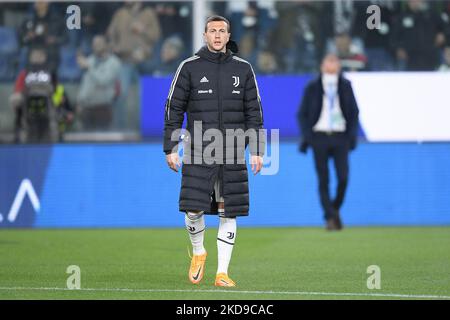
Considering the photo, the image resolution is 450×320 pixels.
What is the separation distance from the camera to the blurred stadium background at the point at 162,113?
1762cm

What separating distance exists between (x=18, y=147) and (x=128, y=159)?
149 cm

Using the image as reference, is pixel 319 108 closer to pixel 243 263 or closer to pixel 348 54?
pixel 348 54

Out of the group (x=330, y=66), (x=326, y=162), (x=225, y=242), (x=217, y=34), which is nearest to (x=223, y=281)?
(x=225, y=242)

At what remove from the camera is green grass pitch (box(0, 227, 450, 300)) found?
10.1m

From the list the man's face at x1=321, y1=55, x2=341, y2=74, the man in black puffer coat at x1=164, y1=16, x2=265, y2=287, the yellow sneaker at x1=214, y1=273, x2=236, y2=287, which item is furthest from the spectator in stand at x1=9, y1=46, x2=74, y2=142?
the yellow sneaker at x1=214, y1=273, x2=236, y2=287

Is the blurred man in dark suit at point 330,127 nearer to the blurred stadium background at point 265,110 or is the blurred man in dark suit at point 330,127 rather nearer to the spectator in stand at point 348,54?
the blurred stadium background at point 265,110

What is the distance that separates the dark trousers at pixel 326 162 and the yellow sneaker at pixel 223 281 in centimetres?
641

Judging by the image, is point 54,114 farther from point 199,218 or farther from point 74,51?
point 199,218

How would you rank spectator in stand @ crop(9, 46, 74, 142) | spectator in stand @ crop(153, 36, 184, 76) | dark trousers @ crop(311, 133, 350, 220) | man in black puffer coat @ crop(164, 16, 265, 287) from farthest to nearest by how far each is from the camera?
spectator in stand @ crop(153, 36, 184, 76) < spectator in stand @ crop(9, 46, 74, 142) < dark trousers @ crop(311, 133, 350, 220) < man in black puffer coat @ crop(164, 16, 265, 287)

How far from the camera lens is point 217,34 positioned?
1056cm

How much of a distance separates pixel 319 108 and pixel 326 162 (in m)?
0.71

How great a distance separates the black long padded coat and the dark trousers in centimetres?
626

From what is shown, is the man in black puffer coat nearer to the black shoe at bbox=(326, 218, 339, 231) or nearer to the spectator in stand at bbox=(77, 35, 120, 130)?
the black shoe at bbox=(326, 218, 339, 231)

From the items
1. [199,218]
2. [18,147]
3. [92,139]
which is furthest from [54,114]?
[199,218]
